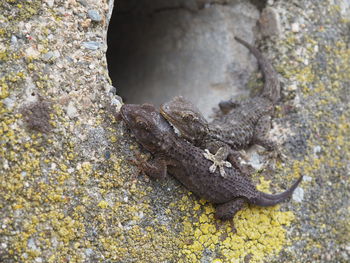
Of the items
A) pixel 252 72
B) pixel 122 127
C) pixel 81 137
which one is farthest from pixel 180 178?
pixel 252 72

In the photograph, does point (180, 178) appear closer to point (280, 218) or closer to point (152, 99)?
point (280, 218)

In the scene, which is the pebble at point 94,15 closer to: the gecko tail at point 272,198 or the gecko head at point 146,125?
the gecko head at point 146,125

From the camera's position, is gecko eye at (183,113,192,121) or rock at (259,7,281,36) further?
rock at (259,7,281,36)

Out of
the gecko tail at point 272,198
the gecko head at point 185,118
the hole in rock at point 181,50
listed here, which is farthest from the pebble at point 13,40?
the hole in rock at point 181,50

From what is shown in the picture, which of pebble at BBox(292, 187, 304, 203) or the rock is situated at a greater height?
the rock

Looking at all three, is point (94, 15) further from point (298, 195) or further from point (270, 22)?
point (298, 195)

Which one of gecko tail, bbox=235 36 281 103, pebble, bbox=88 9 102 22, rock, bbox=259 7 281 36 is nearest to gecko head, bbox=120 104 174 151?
pebble, bbox=88 9 102 22

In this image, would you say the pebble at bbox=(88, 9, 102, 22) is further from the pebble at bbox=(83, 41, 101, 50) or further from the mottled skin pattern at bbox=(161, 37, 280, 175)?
the mottled skin pattern at bbox=(161, 37, 280, 175)
